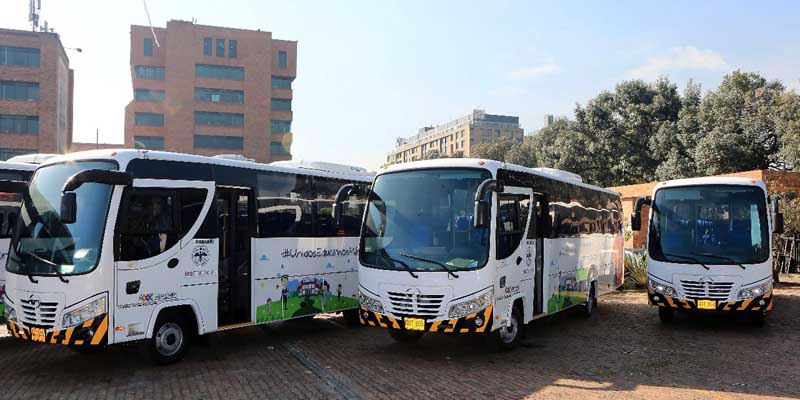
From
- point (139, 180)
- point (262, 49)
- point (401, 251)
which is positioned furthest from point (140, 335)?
point (262, 49)

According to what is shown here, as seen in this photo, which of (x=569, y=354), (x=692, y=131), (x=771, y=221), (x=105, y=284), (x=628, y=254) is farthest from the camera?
(x=692, y=131)

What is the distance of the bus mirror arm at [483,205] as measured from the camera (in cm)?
869

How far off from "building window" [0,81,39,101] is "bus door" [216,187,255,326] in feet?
180

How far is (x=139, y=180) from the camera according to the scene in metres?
8.66

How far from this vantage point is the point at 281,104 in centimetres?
7250

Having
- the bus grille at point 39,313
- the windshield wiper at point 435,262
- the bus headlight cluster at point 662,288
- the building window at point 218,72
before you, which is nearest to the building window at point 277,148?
the building window at point 218,72

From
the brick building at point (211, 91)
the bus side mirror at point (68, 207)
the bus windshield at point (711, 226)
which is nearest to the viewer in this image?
the bus side mirror at point (68, 207)

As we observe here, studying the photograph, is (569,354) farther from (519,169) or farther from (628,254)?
(628,254)

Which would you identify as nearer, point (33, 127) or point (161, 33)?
point (33, 127)

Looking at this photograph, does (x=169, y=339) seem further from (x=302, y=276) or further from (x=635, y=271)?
(x=635, y=271)

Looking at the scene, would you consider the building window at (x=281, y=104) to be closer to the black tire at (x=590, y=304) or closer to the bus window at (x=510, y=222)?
the black tire at (x=590, y=304)

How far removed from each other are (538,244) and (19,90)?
57.6 m

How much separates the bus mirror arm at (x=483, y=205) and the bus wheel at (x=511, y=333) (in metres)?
2.13

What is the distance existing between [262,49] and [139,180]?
65.7m
